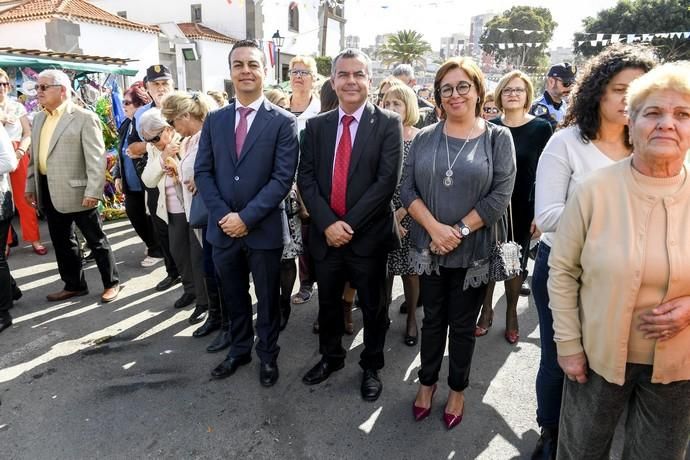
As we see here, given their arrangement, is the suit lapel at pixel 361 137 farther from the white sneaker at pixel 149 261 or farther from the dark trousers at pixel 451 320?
the white sneaker at pixel 149 261

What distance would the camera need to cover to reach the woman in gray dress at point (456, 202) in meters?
2.39

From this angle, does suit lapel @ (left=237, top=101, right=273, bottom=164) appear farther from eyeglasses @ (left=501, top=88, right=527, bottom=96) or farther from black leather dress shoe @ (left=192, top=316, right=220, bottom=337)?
eyeglasses @ (left=501, top=88, right=527, bottom=96)

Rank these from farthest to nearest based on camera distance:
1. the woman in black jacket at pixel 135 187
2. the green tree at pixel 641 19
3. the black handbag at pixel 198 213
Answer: the green tree at pixel 641 19, the woman in black jacket at pixel 135 187, the black handbag at pixel 198 213

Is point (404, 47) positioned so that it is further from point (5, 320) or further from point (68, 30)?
point (5, 320)

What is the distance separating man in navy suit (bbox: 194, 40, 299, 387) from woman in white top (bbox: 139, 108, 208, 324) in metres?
0.88

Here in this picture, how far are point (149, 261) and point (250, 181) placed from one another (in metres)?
3.10

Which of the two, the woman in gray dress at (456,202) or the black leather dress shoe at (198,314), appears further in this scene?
the black leather dress shoe at (198,314)

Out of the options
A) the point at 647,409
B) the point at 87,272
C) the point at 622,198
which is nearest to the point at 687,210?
the point at 622,198

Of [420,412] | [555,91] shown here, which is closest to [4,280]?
[420,412]

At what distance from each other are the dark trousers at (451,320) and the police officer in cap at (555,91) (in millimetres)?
3027

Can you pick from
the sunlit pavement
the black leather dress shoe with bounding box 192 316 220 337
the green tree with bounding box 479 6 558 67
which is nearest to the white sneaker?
the sunlit pavement

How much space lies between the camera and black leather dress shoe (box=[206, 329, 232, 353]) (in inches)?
137

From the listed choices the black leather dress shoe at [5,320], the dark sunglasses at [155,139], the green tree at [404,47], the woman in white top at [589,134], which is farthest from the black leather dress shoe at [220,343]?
the green tree at [404,47]

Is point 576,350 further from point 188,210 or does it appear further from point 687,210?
point 188,210
